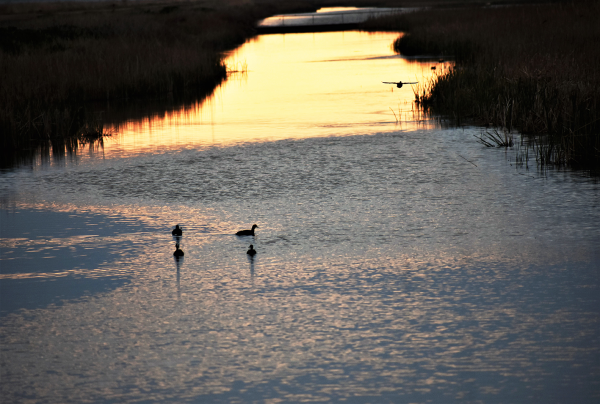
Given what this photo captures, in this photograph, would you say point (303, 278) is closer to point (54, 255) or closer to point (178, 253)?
A: point (178, 253)

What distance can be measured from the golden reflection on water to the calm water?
5.85 feet

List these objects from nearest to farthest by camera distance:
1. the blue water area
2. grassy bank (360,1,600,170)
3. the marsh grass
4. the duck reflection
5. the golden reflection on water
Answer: the blue water area < the duck reflection < grassy bank (360,1,600,170) < the marsh grass < the golden reflection on water

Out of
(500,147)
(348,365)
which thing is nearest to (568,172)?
(500,147)

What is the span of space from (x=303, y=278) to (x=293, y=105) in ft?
39.2

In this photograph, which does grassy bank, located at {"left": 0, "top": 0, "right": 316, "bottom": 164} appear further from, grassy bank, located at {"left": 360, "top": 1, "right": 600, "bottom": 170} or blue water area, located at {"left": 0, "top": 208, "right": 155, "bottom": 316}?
grassy bank, located at {"left": 360, "top": 1, "right": 600, "bottom": 170}

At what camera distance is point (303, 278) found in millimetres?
5844

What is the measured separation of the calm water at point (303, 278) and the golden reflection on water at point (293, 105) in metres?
1.78

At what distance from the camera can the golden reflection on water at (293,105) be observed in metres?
13.6

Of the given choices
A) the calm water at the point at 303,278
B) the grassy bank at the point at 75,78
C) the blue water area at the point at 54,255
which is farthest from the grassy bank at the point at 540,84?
the grassy bank at the point at 75,78

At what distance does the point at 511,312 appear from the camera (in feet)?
16.6

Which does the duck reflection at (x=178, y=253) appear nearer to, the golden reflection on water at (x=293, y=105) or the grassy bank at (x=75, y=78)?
the golden reflection on water at (x=293, y=105)

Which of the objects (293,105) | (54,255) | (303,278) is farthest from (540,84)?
(54,255)

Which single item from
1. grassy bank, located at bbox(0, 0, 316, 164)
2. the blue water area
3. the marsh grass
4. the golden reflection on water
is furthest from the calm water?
grassy bank, located at bbox(0, 0, 316, 164)

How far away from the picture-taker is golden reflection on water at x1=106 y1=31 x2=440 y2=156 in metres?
13.6
